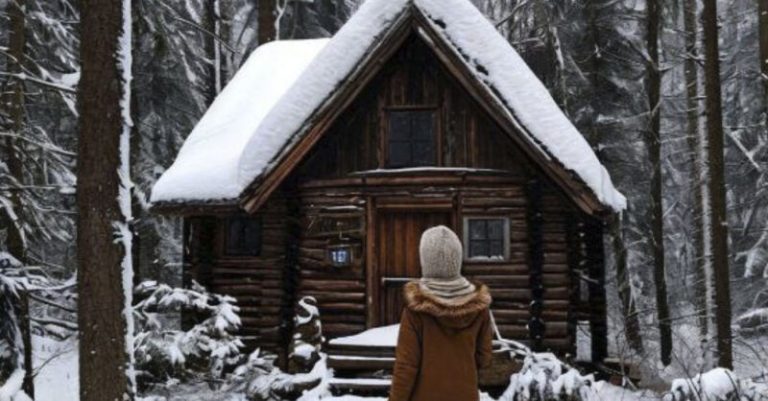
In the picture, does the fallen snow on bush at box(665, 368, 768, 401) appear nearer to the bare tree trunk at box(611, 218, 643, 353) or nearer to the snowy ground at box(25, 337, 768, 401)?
the snowy ground at box(25, 337, 768, 401)

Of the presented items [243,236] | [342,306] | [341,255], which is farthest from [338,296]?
[243,236]

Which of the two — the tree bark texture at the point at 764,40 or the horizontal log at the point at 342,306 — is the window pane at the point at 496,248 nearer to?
the horizontal log at the point at 342,306

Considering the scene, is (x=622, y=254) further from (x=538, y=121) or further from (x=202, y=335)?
(x=202, y=335)

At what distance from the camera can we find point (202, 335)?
11969 millimetres

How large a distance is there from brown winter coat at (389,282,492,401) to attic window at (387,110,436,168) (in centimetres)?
923

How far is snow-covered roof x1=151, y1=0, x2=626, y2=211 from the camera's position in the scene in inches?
487

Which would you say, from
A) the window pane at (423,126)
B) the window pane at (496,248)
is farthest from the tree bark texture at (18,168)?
the window pane at (496,248)

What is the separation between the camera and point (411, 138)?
13.8 meters

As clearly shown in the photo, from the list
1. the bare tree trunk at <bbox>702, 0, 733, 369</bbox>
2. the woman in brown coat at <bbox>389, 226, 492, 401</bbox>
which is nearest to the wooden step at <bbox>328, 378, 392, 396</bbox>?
the bare tree trunk at <bbox>702, 0, 733, 369</bbox>

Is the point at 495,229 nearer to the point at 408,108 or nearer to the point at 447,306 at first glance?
the point at 408,108

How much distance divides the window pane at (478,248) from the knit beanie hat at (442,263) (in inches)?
353

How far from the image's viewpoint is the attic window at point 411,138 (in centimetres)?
1368

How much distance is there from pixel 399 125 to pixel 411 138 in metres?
0.32

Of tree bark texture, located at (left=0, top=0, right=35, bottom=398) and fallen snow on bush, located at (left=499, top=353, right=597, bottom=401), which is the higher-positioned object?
tree bark texture, located at (left=0, top=0, right=35, bottom=398)
